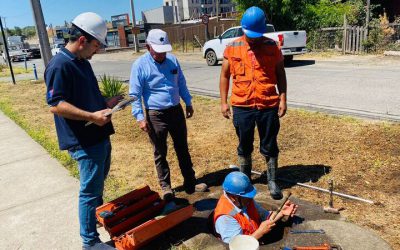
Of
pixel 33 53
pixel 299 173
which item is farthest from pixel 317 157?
pixel 33 53

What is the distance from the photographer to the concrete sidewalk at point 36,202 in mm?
3613

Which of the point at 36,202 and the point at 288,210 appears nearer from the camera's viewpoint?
the point at 288,210

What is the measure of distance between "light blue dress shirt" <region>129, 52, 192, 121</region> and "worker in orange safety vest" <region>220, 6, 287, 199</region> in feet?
1.93

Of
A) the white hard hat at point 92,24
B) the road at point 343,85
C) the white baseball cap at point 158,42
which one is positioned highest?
the white hard hat at point 92,24

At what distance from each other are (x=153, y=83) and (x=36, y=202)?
6.95 feet

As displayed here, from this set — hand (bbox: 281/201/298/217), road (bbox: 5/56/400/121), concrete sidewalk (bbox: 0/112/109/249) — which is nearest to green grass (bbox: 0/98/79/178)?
concrete sidewalk (bbox: 0/112/109/249)

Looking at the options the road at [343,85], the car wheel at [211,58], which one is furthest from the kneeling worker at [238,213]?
the car wheel at [211,58]

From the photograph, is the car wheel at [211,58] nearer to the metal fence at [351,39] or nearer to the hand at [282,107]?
the metal fence at [351,39]

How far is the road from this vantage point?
24.0ft

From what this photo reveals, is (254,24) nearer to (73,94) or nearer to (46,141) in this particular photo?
(73,94)

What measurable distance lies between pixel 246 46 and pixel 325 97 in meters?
5.32

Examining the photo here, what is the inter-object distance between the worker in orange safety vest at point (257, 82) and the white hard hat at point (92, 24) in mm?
1502

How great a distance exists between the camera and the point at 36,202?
14.5 ft

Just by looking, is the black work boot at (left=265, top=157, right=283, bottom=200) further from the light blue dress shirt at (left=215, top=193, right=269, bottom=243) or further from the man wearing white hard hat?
the man wearing white hard hat
